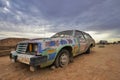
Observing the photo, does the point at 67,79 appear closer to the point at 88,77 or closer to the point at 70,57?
the point at 88,77

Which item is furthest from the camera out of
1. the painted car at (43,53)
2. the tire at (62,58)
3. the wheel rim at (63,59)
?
the wheel rim at (63,59)

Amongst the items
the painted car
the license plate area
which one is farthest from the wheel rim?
the license plate area

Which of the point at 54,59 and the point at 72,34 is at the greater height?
the point at 72,34

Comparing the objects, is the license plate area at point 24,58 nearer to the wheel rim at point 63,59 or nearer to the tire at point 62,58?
the tire at point 62,58

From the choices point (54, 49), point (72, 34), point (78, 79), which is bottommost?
point (78, 79)

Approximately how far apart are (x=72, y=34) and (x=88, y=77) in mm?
2216

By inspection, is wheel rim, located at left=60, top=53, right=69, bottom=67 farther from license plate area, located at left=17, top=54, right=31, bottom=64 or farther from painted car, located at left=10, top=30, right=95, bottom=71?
license plate area, located at left=17, top=54, right=31, bottom=64

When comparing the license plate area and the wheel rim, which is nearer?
the license plate area

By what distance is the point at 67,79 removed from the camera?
2621mm

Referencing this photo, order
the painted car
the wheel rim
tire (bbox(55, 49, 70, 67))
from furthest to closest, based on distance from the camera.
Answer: the wheel rim → tire (bbox(55, 49, 70, 67)) → the painted car

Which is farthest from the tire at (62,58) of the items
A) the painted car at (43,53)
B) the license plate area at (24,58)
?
the license plate area at (24,58)

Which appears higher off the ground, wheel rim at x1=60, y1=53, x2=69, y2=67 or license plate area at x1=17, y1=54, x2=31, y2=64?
license plate area at x1=17, y1=54, x2=31, y2=64

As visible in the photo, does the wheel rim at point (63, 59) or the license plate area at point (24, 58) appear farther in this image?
the wheel rim at point (63, 59)

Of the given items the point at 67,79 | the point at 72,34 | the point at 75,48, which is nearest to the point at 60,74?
the point at 67,79
